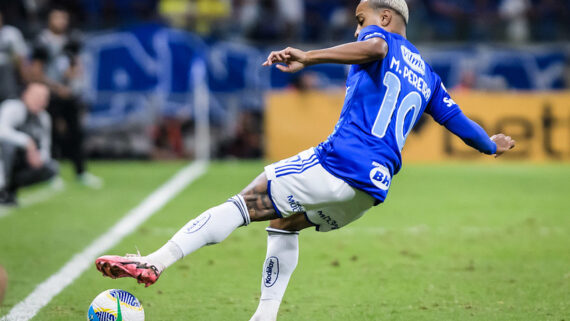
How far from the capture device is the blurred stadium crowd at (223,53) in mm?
16109

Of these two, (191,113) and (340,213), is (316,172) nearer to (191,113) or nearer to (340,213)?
(340,213)

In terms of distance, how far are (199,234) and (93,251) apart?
3234 mm

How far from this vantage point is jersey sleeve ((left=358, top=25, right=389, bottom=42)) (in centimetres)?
405

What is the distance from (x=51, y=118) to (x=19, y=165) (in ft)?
7.23

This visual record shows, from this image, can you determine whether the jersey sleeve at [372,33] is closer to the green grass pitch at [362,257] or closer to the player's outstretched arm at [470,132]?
the player's outstretched arm at [470,132]

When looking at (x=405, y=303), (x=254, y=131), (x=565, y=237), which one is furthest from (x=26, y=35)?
(x=405, y=303)

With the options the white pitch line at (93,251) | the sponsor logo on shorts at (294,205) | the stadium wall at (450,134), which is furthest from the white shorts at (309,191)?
the stadium wall at (450,134)

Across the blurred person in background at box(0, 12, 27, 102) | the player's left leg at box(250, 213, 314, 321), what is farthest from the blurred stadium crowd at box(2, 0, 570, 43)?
the player's left leg at box(250, 213, 314, 321)

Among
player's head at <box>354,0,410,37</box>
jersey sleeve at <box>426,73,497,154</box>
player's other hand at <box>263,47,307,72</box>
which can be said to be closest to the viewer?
player's other hand at <box>263,47,307,72</box>

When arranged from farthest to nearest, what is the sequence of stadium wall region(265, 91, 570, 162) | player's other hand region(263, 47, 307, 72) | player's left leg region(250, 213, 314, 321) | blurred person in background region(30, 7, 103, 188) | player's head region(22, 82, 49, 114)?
stadium wall region(265, 91, 570, 162)
blurred person in background region(30, 7, 103, 188)
player's head region(22, 82, 49, 114)
player's left leg region(250, 213, 314, 321)
player's other hand region(263, 47, 307, 72)

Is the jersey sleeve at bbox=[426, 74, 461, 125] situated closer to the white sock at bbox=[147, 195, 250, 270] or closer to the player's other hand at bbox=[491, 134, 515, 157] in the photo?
the player's other hand at bbox=[491, 134, 515, 157]

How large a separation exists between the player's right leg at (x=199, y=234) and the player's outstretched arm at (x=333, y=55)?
0.64m

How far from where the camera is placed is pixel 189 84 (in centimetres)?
1692

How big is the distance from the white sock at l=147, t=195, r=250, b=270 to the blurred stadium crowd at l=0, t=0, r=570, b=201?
8.74 metres
